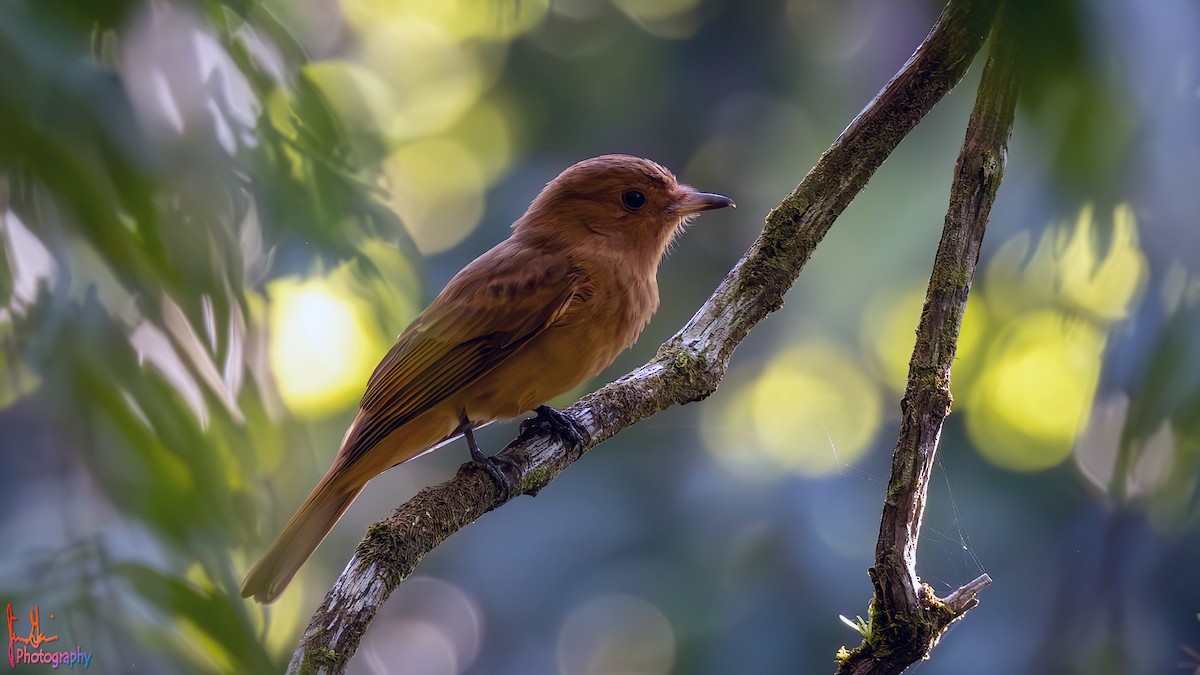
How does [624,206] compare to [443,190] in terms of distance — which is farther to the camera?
[443,190]

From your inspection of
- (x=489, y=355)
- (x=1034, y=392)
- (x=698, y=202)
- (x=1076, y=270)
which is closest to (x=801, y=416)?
(x=1034, y=392)

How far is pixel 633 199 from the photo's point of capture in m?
3.12

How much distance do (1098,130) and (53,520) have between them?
143 centimetres

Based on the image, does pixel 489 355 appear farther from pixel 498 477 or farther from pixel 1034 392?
pixel 1034 392

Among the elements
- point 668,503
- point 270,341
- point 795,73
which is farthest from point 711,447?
point 270,341

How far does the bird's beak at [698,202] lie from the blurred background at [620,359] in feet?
2.51

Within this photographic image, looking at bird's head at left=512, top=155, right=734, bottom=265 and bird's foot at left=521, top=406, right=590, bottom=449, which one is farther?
bird's head at left=512, top=155, right=734, bottom=265

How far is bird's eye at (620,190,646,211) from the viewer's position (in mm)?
3104

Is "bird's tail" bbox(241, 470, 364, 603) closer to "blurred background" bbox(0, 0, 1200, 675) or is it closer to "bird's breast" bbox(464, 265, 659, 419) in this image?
"blurred background" bbox(0, 0, 1200, 675)


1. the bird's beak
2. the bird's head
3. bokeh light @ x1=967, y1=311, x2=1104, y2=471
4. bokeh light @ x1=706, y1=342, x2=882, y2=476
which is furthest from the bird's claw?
bokeh light @ x1=967, y1=311, x2=1104, y2=471

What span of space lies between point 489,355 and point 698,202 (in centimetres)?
82

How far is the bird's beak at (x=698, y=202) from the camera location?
3.06m

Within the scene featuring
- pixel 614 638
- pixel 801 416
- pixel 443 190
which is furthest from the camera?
pixel 443 190
